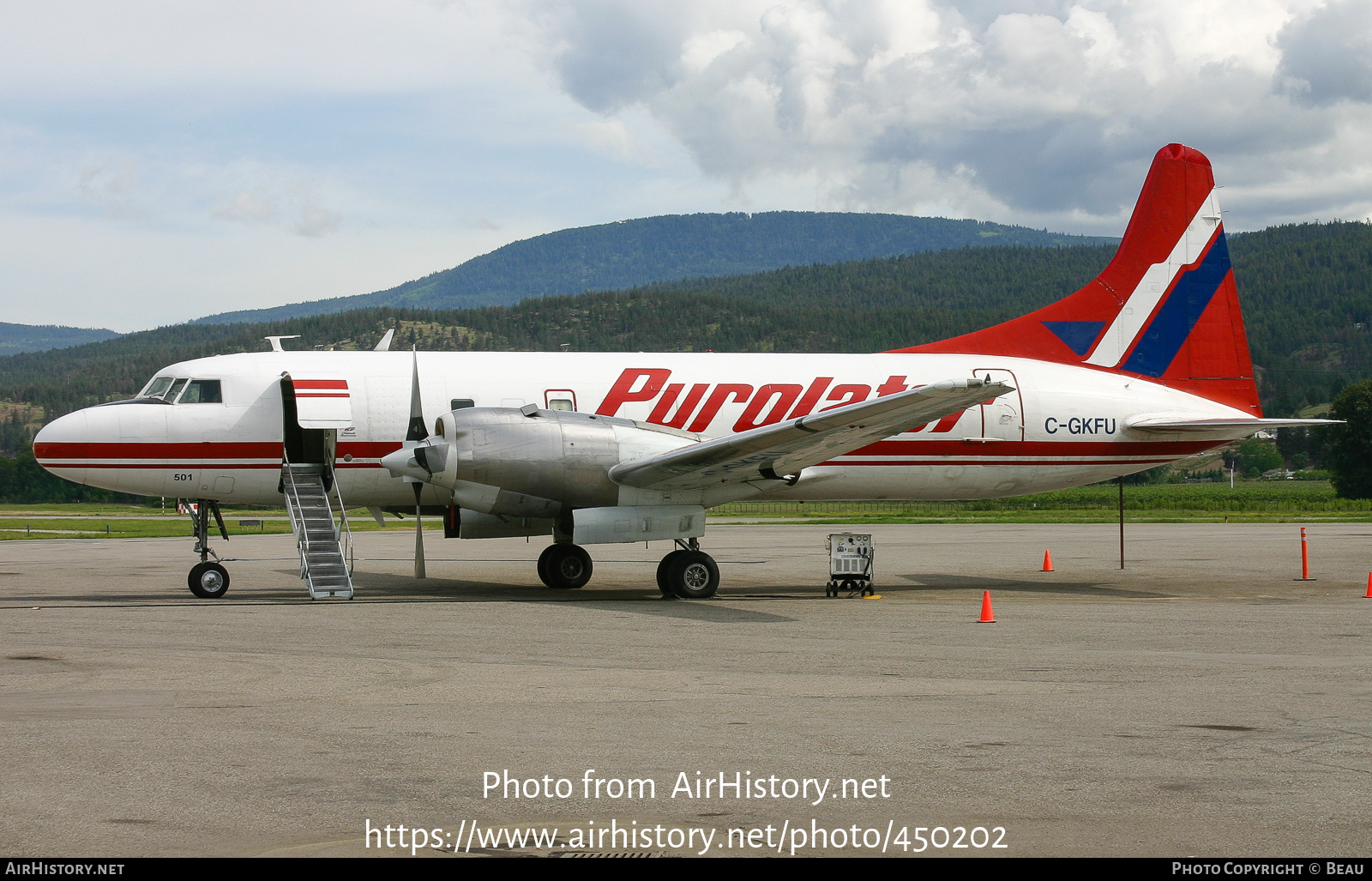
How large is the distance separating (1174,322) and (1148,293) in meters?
0.77

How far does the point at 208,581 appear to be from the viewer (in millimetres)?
17969

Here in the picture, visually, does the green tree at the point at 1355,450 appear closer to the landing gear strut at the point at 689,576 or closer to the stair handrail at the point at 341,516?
the landing gear strut at the point at 689,576

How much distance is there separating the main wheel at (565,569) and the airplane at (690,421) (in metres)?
0.03

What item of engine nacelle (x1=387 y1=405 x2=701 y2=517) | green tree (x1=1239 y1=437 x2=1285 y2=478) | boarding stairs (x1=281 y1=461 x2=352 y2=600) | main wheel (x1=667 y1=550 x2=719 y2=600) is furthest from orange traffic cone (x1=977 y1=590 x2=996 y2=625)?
green tree (x1=1239 y1=437 x2=1285 y2=478)

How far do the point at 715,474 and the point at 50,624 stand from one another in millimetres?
9302

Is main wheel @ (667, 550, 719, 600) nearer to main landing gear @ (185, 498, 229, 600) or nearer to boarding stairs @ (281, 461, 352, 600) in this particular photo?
boarding stairs @ (281, 461, 352, 600)

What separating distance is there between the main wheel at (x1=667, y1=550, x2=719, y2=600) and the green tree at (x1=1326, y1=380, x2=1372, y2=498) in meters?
75.6

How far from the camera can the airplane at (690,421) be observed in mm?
17422

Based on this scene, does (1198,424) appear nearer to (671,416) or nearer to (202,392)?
(671,416)

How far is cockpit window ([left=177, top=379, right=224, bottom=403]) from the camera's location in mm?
18953

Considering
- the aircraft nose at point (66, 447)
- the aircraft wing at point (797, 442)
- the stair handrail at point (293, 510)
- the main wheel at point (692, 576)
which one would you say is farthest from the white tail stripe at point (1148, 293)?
the aircraft nose at point (66, 447)

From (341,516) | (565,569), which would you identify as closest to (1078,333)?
(565,569)

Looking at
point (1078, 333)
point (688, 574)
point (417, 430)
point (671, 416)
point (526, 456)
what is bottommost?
point (688, 574)
